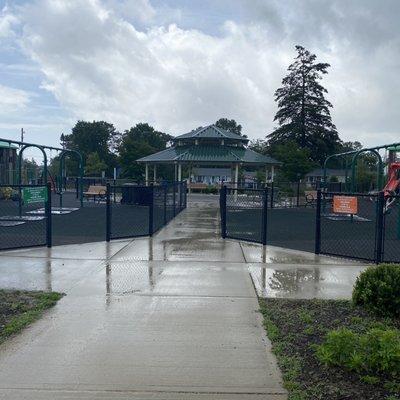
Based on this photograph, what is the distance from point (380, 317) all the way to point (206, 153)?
3521 centimetres

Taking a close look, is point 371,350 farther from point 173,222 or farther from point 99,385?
point 173,222

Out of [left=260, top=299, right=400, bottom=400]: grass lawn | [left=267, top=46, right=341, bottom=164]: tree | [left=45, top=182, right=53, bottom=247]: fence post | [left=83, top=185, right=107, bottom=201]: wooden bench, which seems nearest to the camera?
[left=260, top=299, right=400, bottom=400]: grass lawn

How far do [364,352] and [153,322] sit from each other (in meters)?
2.50

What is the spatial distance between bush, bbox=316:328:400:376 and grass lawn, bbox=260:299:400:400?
75mm

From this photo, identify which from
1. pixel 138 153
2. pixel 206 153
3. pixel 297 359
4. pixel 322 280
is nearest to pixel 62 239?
pixel 322 280

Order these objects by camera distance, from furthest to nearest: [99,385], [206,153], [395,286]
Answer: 1. [206,153]
2. [395,286]
3. [99,385]

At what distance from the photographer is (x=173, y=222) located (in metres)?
18.9

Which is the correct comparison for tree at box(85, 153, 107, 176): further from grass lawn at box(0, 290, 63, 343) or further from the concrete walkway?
grass lawn at box(0, 290, 63, 343)

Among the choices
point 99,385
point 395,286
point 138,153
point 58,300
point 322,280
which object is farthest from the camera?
point 138,153

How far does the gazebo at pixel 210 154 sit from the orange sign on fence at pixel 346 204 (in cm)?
2695

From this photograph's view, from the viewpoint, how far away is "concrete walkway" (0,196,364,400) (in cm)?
433

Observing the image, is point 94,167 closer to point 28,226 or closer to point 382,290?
point 28,226

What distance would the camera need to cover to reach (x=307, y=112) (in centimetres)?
6047

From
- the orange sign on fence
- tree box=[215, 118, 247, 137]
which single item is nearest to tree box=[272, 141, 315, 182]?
the orange sign on fence
